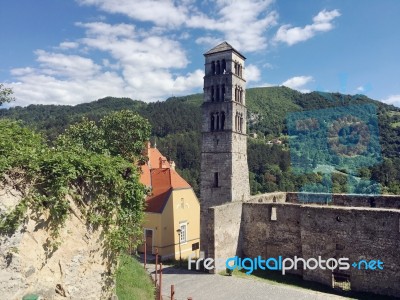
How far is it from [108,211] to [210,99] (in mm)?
21110

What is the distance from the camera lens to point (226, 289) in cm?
1814

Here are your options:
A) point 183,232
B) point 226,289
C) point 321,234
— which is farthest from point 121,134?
point 321,234

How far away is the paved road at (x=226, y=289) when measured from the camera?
17125mm

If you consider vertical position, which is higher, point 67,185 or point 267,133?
point 267,133

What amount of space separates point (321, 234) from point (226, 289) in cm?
654

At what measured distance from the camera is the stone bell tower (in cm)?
2597

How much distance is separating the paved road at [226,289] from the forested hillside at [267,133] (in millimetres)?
21225

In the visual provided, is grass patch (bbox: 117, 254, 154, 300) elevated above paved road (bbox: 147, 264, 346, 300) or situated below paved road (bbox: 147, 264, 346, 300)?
above

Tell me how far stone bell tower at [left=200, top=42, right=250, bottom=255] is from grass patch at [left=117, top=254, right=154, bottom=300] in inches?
411

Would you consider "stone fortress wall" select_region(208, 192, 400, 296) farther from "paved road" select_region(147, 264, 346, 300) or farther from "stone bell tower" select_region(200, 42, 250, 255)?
"stone bell tower" select_region(200, 42, 250, 255)

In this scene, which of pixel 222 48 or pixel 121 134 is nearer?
pixel 121 134

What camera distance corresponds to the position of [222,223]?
21703 millimetres

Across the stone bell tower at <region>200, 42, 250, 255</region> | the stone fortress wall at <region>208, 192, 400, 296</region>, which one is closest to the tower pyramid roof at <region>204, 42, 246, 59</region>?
the stone bell tower at <region>200, 42, 250, 255</region>

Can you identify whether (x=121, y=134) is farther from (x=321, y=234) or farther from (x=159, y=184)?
(x=321, y=234)
